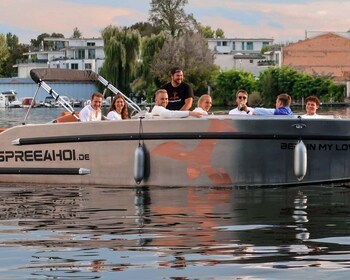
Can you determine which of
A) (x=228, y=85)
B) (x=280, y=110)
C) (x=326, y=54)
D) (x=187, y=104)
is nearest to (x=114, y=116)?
(x=187, y=104)

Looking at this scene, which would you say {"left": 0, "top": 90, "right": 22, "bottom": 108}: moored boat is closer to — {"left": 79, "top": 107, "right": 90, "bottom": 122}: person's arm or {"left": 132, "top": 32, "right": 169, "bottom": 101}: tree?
{"left": 132, "top": 32, "right": 169, "bottom": 101}: tree

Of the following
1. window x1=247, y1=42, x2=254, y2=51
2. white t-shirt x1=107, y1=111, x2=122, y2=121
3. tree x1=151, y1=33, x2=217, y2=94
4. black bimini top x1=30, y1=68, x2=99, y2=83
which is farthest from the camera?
window x1=247, y1=42, x2=254, y2=51

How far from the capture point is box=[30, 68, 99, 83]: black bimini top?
17562mm

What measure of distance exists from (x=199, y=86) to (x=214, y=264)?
90686 mm

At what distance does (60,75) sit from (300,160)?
4.96 m

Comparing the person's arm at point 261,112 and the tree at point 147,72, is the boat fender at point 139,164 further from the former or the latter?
the tree at point 147,72

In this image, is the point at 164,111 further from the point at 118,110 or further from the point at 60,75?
the point at 60,75

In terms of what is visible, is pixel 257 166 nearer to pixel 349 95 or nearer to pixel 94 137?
pixel 94 137

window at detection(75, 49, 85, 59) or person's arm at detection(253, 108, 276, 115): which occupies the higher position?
window at detection(75, 49, 85, 59)

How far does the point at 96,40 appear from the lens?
15188cm

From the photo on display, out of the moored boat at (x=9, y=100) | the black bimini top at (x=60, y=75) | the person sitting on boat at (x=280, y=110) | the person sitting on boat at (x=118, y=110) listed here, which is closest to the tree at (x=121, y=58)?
the moored boat at (x=9, y=100)

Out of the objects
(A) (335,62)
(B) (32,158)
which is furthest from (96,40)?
(B) (32,158)

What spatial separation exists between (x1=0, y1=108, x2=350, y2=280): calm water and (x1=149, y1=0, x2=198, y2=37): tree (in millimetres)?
101504

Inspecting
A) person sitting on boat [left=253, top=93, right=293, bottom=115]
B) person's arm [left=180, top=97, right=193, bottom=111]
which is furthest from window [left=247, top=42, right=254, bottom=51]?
person sitting on boat [left=253, top=93, right=293, bottom=115]
